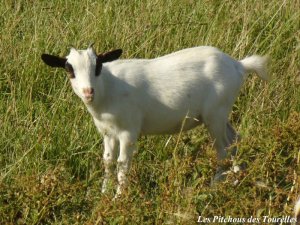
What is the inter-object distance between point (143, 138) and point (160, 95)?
1.71 ft

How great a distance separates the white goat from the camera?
18.9 feet

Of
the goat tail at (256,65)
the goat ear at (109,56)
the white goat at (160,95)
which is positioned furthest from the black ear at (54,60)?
the goat tail at (256,65)

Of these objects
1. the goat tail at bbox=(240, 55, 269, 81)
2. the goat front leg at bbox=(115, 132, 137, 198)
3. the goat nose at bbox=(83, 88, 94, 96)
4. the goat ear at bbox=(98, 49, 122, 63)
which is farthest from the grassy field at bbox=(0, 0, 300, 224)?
the goat ear at bbox=(98, 49, 122, 63)

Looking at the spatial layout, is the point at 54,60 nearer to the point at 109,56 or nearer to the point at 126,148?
the point at 109,56

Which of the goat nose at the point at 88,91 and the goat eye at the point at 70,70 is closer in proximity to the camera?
the goat nose at the point at 88,91

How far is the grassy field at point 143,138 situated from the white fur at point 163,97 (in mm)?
167

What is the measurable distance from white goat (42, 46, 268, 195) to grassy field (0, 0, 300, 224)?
0.16 metres

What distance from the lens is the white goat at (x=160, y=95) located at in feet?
18.9

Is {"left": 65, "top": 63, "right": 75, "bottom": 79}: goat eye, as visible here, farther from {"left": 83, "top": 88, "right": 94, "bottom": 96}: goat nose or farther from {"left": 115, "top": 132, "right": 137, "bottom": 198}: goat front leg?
{"left": 115, "top": 132, "right": 137, "bottom": 198}: goat front leg

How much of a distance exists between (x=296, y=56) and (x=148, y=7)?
1.39 metres

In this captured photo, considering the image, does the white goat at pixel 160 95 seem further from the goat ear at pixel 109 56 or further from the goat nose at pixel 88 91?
the goat nose at pixel 88 91

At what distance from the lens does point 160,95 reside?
19.7 ft

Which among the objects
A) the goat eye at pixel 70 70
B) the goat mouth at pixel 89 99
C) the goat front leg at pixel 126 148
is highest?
the goat eye at pixel 70 70

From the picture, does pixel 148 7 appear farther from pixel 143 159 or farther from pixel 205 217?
pixel 205 217
